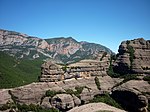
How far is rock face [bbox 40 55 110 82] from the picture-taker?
10619cm

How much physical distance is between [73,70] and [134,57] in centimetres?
2772

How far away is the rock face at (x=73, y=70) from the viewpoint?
106 metres

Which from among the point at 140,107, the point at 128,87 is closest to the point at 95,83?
the point at 128,87

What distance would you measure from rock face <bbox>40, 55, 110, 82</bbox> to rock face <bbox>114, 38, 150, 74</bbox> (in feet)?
22.2

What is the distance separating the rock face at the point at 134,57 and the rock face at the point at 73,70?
22.2 ft

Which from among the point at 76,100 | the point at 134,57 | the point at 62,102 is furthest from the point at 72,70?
the point at 134,57

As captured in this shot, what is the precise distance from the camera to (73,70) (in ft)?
367

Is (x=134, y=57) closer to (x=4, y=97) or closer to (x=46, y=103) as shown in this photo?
(x=46, y=103)

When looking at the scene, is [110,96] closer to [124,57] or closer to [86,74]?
[86,74]

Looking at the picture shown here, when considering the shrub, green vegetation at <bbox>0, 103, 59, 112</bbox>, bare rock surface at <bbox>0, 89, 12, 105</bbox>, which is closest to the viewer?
the shrub

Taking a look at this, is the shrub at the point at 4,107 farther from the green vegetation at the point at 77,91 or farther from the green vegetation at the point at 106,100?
the green vegetation at the point at 106,100

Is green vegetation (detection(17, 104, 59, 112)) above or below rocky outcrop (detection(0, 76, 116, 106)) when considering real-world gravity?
below

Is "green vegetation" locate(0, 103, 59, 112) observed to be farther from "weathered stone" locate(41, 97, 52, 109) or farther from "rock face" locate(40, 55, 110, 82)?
"rock face" locate(40, 55, 110, 82)

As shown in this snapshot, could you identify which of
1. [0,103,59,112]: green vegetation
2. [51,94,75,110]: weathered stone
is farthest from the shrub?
[51,94,75,110]: weathered stone
